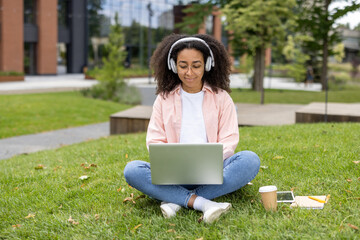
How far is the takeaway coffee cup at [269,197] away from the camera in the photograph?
130 inches

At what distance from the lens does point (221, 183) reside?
330cm

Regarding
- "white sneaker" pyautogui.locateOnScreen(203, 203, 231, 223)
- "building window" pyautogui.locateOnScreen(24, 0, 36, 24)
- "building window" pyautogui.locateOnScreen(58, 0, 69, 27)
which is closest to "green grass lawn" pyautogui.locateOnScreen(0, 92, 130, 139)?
"white sneaker" pyautogui.locateOnScreen(203, 203, 231, 223)

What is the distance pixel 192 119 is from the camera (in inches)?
148

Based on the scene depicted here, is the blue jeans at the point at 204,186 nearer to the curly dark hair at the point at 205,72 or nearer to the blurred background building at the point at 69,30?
the curly dark hair at the point at 205,72

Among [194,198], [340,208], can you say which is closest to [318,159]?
[340,208]

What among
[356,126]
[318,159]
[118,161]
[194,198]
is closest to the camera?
[194,198]

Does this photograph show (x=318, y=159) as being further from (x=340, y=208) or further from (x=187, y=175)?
(x=187, y=175)

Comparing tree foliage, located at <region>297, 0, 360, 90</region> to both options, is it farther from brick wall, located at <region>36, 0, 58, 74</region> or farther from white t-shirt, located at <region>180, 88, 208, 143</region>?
brick wall, located at <region>36, 0, 58, 74</region>

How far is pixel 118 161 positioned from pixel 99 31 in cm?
3739

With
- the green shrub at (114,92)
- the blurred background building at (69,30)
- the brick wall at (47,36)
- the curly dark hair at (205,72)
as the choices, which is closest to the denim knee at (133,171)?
the curly dark hair at (205,72)

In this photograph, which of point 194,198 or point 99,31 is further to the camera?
point 99,31

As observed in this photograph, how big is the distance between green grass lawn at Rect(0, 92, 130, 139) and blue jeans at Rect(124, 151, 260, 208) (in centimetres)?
843

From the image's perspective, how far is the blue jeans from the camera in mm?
3527

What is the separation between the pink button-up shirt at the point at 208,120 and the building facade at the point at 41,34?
31.7 m
